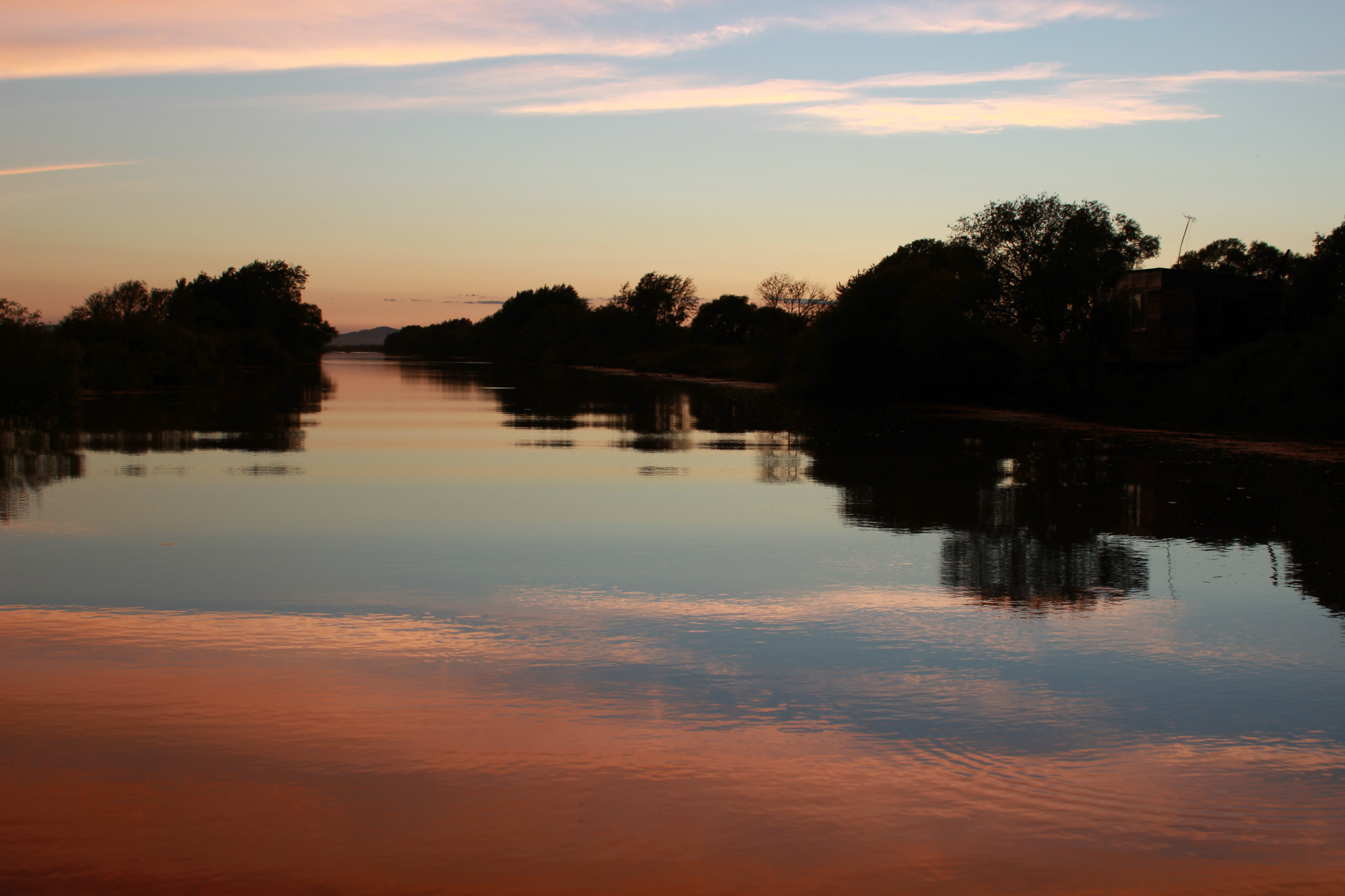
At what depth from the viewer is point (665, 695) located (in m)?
6.97

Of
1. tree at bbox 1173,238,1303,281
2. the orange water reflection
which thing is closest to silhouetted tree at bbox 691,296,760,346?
tree at bbox 1173,238,1303,281

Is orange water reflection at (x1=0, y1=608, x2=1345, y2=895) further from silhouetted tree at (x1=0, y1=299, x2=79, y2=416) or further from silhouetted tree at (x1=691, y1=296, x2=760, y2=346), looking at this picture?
silhouetted tree at (x1=691, y1=296, x2=760, y2=346)

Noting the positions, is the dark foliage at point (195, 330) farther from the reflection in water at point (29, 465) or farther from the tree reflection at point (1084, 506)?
the tree reflection at point (1084, 506)

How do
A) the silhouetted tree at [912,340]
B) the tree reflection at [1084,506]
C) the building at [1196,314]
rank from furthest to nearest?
the silhouetted tree at [912,340], the building at [1196,314], the tree reflection at [1084,506]

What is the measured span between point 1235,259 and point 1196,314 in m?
55.9

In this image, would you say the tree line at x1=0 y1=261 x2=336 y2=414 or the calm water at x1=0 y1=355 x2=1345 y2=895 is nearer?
the calm water at x1=0 y1=355 x2=1345 y2=895

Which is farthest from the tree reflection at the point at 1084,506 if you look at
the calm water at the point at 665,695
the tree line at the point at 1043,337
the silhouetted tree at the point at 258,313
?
the silhouetted tree at the point at 258,313

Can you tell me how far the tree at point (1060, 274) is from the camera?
43.8 meters

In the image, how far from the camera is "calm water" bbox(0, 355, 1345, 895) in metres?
4.79

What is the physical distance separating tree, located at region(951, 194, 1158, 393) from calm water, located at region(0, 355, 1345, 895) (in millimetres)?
29319

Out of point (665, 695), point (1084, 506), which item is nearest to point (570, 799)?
point (665, 695)

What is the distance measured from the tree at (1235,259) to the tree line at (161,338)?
6664cm

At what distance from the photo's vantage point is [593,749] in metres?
6.00

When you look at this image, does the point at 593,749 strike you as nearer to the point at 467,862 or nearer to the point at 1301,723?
the point at 467,862
